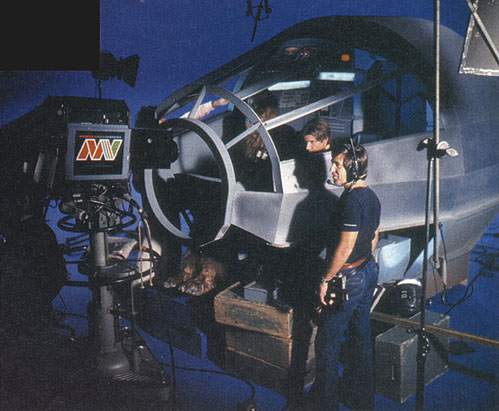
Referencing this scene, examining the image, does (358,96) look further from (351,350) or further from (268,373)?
(268,373)

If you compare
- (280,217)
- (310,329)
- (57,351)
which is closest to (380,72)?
(280,217)

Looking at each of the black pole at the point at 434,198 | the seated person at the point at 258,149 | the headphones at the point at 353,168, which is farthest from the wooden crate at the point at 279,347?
the seated person at the point at 258,149

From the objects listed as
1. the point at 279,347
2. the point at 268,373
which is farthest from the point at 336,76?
the point at 268,373

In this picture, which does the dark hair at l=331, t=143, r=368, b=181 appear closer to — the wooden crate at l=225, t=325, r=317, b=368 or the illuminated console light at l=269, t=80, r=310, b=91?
the wooden crate at l=225, t=325, r=317, b=368

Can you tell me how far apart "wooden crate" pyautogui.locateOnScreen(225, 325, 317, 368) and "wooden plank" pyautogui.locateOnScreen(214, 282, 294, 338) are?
0.09 metres

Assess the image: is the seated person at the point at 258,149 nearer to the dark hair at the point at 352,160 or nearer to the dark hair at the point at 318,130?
the dark hair at the point at 318,130

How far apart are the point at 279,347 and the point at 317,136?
2015 mm

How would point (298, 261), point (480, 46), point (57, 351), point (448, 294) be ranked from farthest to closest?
point (448, 294) → point (298, 261) → point (57, 351) → point (480, 46)

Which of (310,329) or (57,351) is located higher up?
(310,329)

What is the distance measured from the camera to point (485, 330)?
13.6ft

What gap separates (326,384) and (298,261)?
144cm

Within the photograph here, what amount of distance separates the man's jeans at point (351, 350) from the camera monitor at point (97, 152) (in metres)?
1.70

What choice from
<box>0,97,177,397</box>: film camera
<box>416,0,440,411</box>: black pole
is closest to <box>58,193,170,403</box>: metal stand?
<box>0,97,177,397</box>: film camera

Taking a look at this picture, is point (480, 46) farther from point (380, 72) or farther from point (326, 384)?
point (380, 72)
